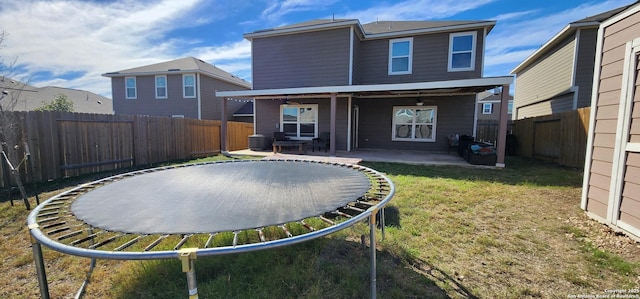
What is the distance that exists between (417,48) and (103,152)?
10574 mm

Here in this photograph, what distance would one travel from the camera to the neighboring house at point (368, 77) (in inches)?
378

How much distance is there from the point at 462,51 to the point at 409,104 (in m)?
2.57

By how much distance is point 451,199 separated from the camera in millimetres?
4324

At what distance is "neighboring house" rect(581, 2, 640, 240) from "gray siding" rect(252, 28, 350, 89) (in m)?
7.25

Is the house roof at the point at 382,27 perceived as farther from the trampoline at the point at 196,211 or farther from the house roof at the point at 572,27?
the trampoline at the point at 196,211

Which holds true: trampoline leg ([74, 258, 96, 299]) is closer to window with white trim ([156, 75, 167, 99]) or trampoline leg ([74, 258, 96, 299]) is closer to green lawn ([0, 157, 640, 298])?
green lawn ([0, 157, 640, 298])

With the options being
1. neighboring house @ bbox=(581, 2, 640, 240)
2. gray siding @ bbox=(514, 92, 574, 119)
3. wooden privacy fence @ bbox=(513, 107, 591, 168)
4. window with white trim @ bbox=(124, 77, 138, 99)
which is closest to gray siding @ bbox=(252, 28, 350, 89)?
wooden privacy fence @ bbox=(513, 107, 591, 168)

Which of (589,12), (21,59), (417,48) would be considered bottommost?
(21,59)

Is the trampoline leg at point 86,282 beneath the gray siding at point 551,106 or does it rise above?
beneath

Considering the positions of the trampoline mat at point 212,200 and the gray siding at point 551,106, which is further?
the gray siding at point 551,106

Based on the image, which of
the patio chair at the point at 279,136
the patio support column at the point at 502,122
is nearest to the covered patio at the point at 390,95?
the patio support column at the point at 502,122

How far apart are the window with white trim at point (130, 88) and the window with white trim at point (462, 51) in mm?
17304

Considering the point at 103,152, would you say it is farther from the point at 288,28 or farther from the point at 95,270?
the point at 288,28

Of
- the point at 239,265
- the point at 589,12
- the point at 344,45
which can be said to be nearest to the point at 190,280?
the point at 239,265
